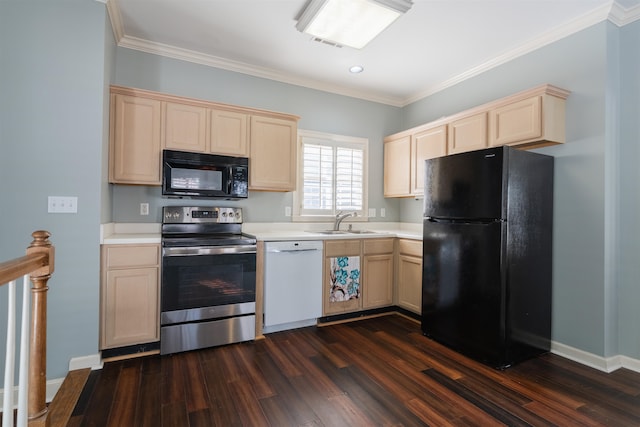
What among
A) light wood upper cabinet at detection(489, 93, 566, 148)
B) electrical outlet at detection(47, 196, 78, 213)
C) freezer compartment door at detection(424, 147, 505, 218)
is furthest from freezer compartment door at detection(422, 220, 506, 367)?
electrical outlet at detection(47, 196, 78, 213)

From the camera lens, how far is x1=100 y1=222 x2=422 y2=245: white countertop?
2641 millimetres

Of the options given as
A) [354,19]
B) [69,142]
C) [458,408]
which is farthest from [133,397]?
[354,19]

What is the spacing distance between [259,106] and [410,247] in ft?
A: 7.46

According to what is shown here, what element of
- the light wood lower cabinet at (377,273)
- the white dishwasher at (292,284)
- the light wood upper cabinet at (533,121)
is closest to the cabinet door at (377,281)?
the light wood lower cabinet at (377,273)

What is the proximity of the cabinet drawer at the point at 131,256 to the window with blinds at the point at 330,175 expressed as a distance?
1.67 meters

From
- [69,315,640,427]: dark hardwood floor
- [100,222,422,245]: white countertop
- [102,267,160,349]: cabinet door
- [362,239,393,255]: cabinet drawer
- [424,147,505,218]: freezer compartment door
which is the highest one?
[424,147,505,218]: freezer compartment door

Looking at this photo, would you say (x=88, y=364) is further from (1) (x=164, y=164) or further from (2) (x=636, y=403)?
(2) (x=636, y=403)

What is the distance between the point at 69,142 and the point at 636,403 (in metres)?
4.09

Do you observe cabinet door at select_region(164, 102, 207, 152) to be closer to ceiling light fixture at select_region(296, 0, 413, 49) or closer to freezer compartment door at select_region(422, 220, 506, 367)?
ceiling light fixture at select_region(296, 0, 413, 49)

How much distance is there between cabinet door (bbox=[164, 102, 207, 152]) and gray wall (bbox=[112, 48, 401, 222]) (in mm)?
442

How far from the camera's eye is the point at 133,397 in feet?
6.82

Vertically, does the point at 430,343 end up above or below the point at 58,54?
below

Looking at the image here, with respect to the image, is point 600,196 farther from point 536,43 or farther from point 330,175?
point 330,175

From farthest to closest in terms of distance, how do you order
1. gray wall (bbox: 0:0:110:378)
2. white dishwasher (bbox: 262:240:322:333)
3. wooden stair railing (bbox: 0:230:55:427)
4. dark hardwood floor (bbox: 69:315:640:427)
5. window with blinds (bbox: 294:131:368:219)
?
window with blinds (bbox: 294:131:368:219)
white dishwasher (bbox: 262:240:322:333)
gray wall (bbox: 0:0:110:378)
dark hardwood floor (bbox: 69:315:640:427)
wooden stair railing (bbox: 0:230:55:427)
